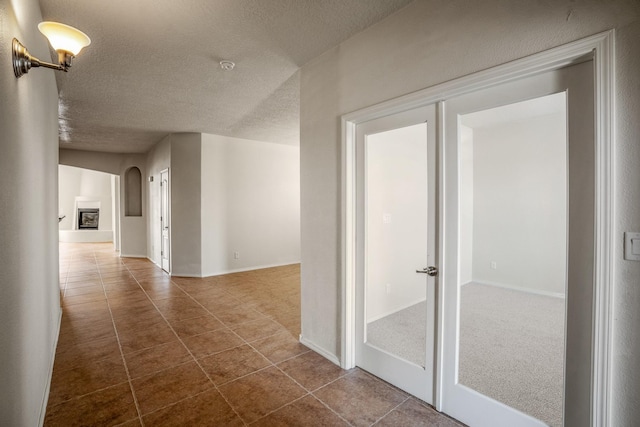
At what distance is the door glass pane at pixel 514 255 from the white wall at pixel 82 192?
1435cm

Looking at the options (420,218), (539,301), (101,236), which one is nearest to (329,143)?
(420,218)

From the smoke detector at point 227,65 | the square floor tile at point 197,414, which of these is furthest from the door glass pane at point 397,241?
the smoke detector at point 227,65

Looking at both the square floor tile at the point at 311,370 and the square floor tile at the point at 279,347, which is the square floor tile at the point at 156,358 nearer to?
the square floor tile at the point at 279,347

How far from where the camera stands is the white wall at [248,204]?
5.96 m

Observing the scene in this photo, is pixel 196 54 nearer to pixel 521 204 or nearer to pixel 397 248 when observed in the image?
pixel 397 248

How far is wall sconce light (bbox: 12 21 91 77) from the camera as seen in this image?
135cm

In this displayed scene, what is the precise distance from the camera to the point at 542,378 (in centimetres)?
172

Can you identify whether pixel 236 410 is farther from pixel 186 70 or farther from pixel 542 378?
pixel 186 70

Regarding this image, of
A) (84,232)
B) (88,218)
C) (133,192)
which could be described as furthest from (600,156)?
(88,218)

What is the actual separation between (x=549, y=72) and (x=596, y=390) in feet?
4.79

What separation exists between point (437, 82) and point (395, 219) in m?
0.96

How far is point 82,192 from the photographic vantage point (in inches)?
531

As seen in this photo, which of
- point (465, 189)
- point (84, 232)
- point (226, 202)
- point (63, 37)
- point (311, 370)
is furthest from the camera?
point (84, 232)

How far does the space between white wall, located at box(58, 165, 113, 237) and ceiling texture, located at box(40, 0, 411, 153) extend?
9790 mm
